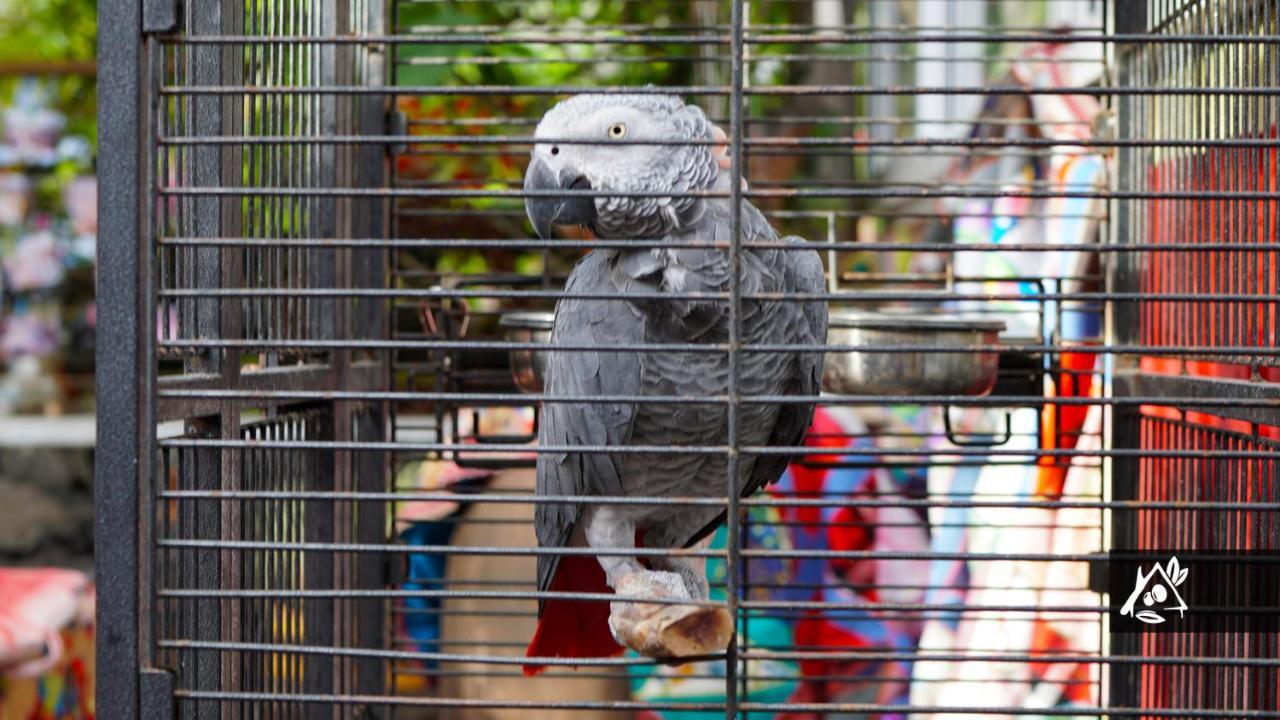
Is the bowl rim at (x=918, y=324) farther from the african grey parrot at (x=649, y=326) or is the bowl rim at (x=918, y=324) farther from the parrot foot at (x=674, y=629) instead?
the parrot foot at (x=674, y=629)

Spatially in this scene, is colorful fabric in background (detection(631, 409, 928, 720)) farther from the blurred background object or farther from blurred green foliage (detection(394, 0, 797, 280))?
the blurred background object

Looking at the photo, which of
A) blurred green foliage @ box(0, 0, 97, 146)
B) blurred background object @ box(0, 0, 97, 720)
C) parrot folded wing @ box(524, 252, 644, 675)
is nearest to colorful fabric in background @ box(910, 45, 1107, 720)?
parrot folded wing @ box(524, 252, 644, 675)

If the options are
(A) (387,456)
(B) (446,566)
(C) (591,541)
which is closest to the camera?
(C) (591,541)

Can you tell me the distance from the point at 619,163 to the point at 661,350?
1.14 feet

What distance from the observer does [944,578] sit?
2.28m

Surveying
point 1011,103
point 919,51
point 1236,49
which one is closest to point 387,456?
point 1236,49

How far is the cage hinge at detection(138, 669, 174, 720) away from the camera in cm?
99

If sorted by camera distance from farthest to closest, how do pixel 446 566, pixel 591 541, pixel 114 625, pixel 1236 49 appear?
1. pixel 446 566
2. pixel 591 541
3. pixel 1236 49
4. pixel 114 625

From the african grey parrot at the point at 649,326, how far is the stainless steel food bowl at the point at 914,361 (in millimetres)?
236

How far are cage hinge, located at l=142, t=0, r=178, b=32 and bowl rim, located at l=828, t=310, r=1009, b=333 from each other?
3.09ft

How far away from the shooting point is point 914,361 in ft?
5.53

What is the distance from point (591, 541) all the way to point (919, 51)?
113 inches

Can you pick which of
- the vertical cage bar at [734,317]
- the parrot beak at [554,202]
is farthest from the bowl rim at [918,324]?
the vertical cage bar at [734,317]

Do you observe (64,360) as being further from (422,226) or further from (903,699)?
(903,699)
